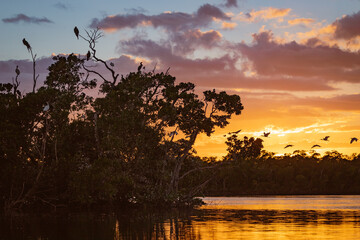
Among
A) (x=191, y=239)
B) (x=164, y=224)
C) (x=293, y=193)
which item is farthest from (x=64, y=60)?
(x=293, y=193)

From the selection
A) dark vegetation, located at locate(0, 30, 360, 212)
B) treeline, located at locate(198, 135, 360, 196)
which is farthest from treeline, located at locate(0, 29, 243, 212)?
treeline, located at locate(198, 135, 360, 196)

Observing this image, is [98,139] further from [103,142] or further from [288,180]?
[288,180]

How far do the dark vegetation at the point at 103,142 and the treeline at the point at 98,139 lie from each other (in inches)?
3.4

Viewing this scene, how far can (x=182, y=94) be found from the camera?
171ft

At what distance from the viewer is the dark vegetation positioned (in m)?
45.5

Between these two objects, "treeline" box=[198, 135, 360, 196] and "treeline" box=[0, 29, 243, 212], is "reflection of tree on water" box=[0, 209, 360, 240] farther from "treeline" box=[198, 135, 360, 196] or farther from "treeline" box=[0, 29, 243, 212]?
"treeline" box=[198, 135, 360, 196]

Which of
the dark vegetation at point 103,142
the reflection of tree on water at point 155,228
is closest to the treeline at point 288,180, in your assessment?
the dark vegetation at point 103,142

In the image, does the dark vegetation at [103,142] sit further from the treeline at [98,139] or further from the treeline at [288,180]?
the treeline at [288,180]

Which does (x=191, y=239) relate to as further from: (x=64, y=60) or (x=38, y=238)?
(x=64, y=60)

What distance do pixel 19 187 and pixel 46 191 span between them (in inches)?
92.9

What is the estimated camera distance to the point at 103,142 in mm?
48656

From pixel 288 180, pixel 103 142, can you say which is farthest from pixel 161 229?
pixel 288 180

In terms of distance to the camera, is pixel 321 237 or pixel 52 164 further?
pixel 52 164

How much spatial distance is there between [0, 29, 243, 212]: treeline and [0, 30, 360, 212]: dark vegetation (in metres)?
0.09
